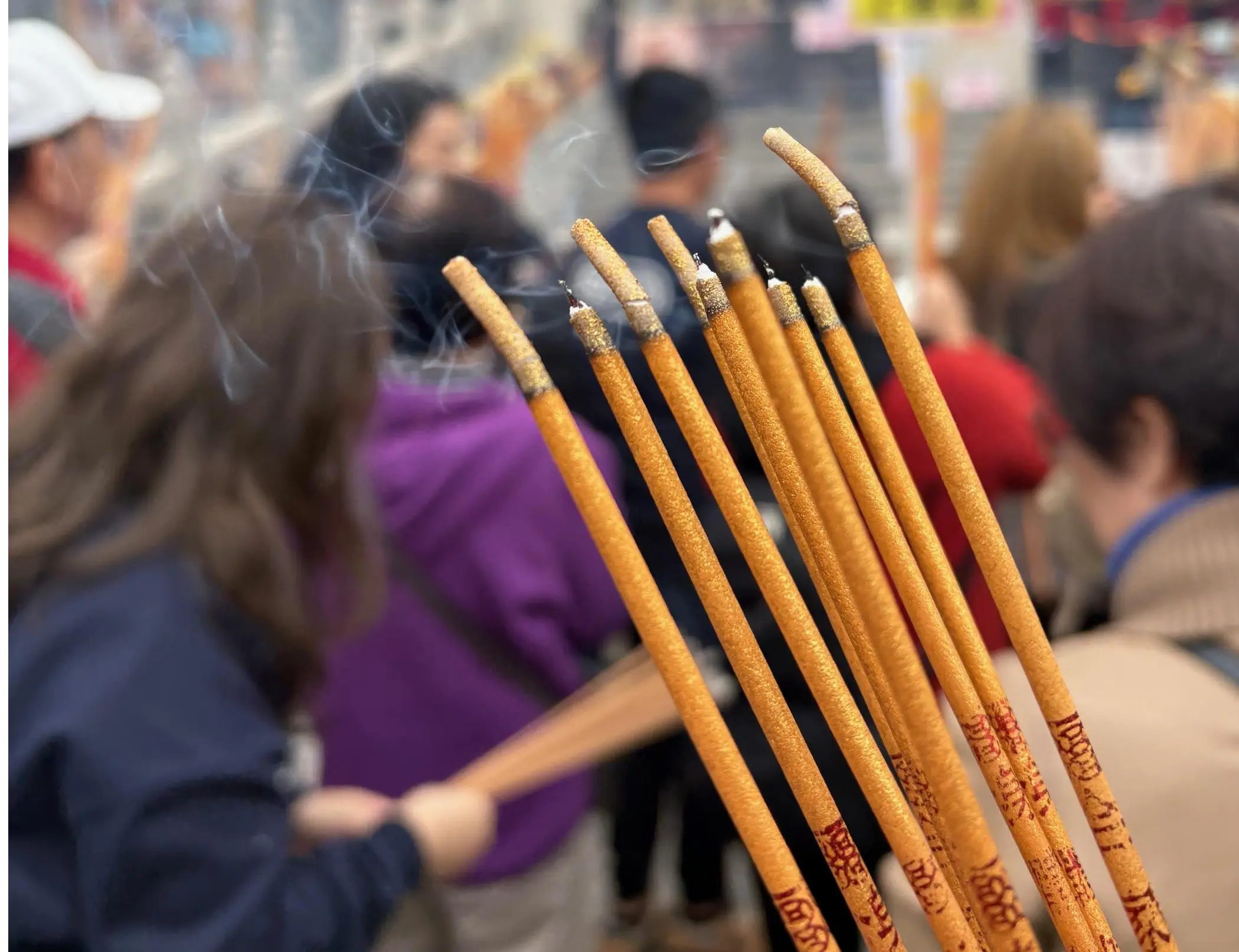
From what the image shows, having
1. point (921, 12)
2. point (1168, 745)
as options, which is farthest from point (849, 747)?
point (921, 12)

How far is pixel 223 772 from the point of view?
88cm

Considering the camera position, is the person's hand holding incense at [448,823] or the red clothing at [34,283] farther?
the red clothing at [34,283]

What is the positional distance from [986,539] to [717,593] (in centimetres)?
12

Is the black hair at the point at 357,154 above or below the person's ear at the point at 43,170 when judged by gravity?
above

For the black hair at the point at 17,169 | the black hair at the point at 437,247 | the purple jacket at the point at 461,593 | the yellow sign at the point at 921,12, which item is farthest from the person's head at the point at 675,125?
the yellow sign at the point at 921,12

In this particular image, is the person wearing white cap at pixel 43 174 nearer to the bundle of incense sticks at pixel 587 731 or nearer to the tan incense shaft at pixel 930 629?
the bundle of incense sticks at pixel 587 731

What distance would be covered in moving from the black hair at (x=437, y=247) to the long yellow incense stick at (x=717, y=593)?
0.57m

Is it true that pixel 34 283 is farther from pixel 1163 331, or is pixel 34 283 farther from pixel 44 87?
pixel 1163 331

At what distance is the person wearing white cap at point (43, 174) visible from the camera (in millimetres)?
1423

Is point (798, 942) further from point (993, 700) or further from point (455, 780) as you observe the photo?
point (455, 780)

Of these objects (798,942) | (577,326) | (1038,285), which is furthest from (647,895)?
(577,326)

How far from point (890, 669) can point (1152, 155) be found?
141 inches

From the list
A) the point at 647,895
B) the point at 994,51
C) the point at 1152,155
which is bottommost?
the point at 647,895

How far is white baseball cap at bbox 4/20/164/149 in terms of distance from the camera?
1411mm
